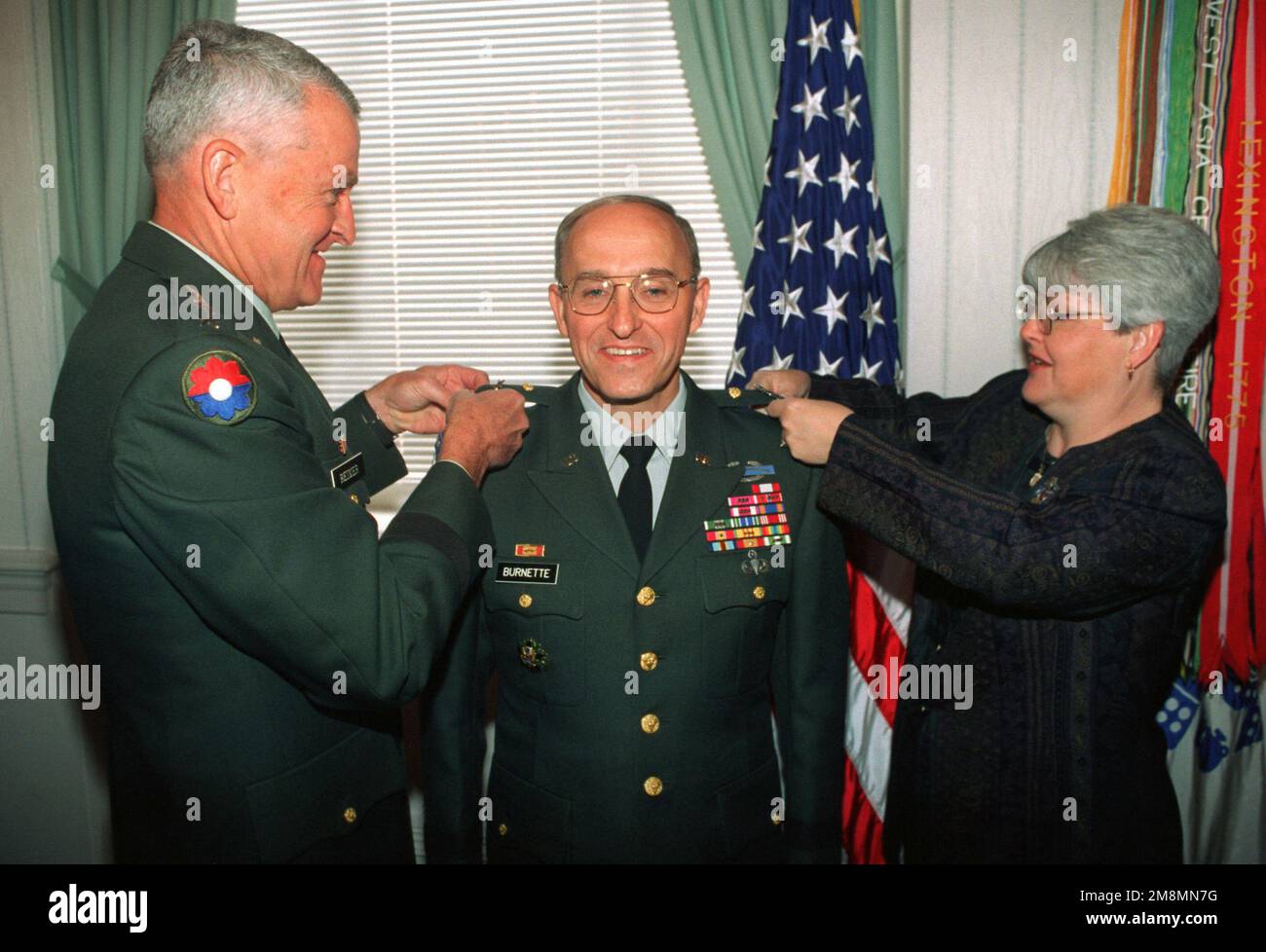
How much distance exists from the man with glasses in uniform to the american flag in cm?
97

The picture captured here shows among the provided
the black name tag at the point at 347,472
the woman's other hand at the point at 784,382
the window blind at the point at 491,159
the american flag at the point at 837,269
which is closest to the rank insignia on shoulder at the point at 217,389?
the black name tag at the point at 347,472

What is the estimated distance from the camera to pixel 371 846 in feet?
5.94

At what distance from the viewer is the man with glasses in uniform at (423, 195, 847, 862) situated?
192 cm

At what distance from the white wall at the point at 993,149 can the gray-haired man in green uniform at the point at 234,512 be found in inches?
82.4

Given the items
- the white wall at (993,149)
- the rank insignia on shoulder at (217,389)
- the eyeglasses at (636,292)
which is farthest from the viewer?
the white wall at (993,149)

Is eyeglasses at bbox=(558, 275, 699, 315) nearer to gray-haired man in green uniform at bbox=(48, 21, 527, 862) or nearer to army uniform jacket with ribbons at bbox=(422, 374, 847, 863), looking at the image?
army uniform jacket with ribbons at bbox=(422, 374, 847, 863)

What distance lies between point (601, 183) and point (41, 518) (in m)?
2.65

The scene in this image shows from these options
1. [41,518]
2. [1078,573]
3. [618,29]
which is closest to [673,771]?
[1078,573]

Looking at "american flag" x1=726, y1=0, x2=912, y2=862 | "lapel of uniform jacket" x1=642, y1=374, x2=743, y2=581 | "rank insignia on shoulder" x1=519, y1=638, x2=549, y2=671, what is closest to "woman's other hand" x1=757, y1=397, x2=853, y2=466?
"lapel of uniform jacket" x1=642, y1=374, x2=743, y2=581

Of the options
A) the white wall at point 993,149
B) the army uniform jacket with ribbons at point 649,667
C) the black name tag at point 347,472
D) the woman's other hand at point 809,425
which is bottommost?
the army uniform jacket with ribbons at point 649,667

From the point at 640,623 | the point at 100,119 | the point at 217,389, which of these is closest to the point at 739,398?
the point at 640,623

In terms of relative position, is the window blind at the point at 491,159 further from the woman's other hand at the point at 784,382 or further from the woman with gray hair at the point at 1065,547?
the woman with gray hair at the point at 1065,547

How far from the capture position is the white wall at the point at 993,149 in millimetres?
2953
